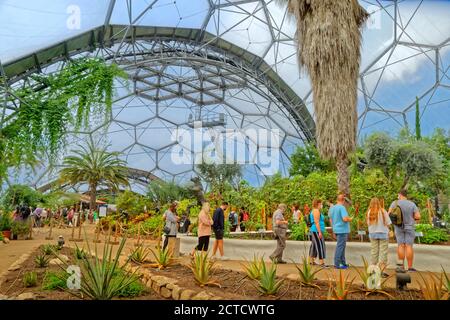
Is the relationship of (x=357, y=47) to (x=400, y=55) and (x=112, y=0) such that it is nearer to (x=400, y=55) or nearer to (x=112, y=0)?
(x=112, y=0)

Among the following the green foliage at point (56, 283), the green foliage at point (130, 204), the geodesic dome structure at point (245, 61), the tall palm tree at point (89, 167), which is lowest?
the green foliage at point (56, 283)

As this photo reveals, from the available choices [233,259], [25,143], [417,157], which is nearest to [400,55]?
[417,157]

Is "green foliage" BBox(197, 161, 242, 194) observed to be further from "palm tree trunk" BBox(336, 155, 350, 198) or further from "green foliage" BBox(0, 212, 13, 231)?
"palm tree trunk" BBox(336, 155, 350, 198)

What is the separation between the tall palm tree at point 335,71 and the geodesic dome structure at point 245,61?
9852 mm

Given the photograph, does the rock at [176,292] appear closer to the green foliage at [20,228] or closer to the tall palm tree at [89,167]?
the green foliage at [20,228]

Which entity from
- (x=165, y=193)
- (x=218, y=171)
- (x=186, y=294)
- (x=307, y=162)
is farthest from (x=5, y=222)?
(x=307, y=162)

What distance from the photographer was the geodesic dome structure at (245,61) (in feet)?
71.5

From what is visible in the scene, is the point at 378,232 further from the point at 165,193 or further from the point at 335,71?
the point at 165,193

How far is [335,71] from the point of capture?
1012 centimetres

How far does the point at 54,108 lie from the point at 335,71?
22.6 ft

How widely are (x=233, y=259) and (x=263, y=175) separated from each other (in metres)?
29.3

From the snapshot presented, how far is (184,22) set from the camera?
25562mm

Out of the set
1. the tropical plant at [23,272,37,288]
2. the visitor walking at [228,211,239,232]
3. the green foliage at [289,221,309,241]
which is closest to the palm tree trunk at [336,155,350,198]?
the green foliage at [289,221,309,241]

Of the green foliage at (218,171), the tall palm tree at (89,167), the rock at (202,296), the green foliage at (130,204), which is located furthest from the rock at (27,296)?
the green foliage at (218,171)
